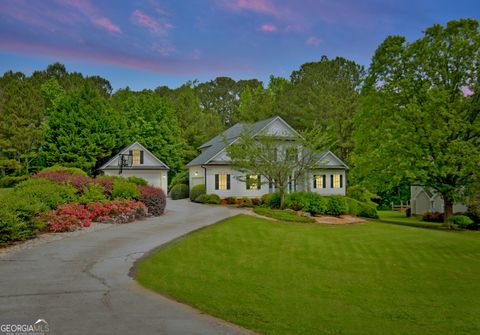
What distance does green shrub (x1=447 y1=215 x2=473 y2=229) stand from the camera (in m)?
26.5

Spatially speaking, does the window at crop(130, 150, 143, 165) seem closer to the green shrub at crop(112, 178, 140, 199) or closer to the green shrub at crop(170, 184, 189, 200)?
the green shrub at crop(170, 184, 189, 200)

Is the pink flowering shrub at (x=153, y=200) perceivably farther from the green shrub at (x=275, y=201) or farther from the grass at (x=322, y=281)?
the green shrub at (x=275, y=201)

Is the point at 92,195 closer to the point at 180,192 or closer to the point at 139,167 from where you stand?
the point at 139,167

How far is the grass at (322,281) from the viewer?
7.28 meters

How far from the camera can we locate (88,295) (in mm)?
7887

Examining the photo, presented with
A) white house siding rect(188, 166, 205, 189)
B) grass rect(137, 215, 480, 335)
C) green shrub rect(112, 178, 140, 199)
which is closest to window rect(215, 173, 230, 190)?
white house siding rect(188, 166, 205, 189)

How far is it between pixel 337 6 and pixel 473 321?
56.8ft

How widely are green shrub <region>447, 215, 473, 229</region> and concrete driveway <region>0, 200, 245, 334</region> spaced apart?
70.1 ft

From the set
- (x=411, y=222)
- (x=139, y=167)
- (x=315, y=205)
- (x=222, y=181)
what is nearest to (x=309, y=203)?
(x=315, y=205)

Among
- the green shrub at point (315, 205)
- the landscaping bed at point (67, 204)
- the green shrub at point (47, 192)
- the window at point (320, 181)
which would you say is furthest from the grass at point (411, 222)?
the green shrub at point (47, 192)

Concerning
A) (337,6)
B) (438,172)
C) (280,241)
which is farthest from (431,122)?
(280,241)

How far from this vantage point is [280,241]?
1586 centimetres

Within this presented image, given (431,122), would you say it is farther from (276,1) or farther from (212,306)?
(212,306)

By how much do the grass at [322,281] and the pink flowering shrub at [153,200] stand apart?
6462 mm
